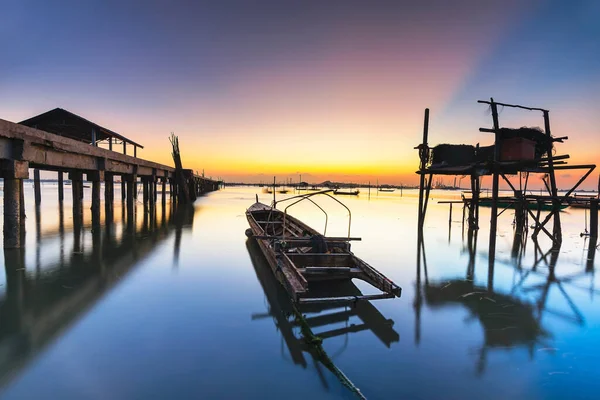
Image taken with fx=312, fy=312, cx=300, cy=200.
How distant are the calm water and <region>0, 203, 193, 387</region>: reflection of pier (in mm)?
32

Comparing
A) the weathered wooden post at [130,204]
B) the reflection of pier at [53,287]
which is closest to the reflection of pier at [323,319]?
the reflection of pier at [53,287]

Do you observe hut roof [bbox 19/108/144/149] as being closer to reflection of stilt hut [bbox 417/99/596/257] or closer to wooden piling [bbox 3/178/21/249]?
wooden piling [bbox 3/178/21/249]

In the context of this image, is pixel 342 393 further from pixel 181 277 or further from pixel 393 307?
pixel 181 277

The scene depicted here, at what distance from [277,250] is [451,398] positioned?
4589mm

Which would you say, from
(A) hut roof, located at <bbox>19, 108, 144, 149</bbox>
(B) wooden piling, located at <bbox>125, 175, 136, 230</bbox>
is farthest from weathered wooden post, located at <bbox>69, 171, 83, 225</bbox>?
(A) hut roof, located at <bbox>19, 108, 144, 149</bbox>

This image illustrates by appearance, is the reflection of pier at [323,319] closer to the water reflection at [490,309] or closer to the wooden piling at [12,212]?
the water reflection at [490,309]

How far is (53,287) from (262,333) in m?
4.90

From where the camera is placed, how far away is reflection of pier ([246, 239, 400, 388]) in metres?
4.75

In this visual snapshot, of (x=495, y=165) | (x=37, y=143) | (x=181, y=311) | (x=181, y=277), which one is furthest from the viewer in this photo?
(x=495, y=165)

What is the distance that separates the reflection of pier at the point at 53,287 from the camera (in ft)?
14.5

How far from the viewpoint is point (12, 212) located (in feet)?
27.8

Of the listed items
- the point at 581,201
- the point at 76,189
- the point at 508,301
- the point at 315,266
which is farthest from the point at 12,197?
the point at 581,201

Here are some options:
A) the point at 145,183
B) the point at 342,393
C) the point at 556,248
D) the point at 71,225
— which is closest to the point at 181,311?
the point at 342,393

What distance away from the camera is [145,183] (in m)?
27.1
